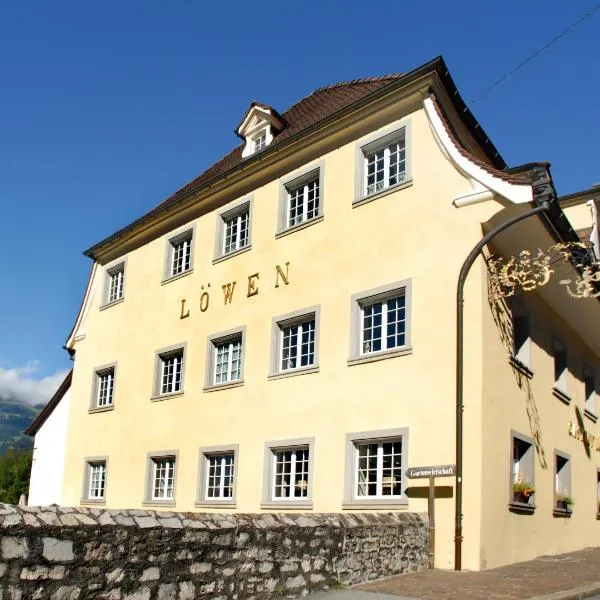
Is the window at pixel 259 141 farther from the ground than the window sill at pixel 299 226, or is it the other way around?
the window at pixel 259 141

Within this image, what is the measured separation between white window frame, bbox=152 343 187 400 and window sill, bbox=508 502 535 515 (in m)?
8.54

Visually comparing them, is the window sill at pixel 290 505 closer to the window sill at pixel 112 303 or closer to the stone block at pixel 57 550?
the stone block at pixel 57 550

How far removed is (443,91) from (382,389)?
5604 mm

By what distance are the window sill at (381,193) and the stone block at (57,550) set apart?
976 cm

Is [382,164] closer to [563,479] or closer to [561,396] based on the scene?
[561,396]

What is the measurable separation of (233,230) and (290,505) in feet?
23.4

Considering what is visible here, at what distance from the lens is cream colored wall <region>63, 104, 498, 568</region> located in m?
13.2

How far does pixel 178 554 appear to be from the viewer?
7.73 meters

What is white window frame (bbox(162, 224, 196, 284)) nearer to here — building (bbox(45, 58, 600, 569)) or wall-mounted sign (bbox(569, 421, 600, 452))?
building (bbox(45, 58, 600, 569))

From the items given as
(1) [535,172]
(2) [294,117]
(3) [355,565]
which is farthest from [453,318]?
(2) [294,117]

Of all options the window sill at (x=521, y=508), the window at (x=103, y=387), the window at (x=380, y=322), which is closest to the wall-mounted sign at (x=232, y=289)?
the window at (x=380, y=322)

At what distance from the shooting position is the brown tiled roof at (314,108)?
59.5ft

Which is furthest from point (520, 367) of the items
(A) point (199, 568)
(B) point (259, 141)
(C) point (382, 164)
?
(B) point (259, 141)

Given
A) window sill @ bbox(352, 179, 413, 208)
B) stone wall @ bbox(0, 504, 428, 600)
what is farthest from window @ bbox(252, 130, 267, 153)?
stone wall @ bbox(0, 504, 428, 600)
